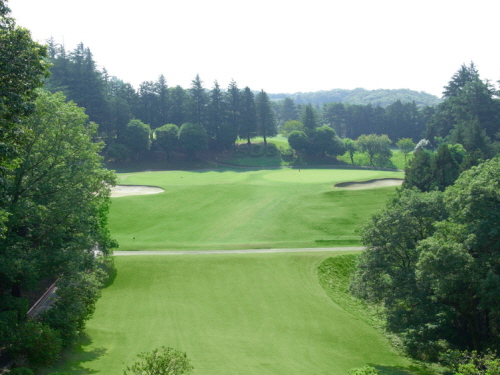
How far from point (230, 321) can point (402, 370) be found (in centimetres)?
902

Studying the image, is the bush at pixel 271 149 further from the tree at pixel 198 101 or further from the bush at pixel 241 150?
the tree at pixel 198 101

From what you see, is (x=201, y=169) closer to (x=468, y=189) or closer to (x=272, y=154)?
(x=272, y=154)

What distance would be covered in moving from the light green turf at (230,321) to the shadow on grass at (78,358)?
50 mm

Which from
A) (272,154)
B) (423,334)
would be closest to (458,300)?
(423,334)

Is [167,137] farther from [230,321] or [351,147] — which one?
[230,321]

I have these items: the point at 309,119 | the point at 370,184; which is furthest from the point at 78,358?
the point at 309,119

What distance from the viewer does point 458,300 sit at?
2000 centimetres

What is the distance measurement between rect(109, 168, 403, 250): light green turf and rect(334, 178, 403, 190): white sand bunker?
2229mm

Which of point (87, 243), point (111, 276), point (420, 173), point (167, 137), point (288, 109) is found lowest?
point (111, 276)

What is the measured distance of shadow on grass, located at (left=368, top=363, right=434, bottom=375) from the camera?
60.0 ft

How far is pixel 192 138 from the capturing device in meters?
93.9

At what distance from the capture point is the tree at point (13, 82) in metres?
12.2

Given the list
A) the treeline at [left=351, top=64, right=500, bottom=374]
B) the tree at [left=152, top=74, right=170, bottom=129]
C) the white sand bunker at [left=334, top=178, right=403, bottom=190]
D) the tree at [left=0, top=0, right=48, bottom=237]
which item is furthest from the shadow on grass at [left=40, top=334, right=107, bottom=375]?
the tree at [left=152, top=74, right=170, bottom=129]

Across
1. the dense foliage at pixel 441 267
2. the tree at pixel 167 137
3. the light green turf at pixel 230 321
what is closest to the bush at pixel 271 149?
the tree at pixel 167 137
